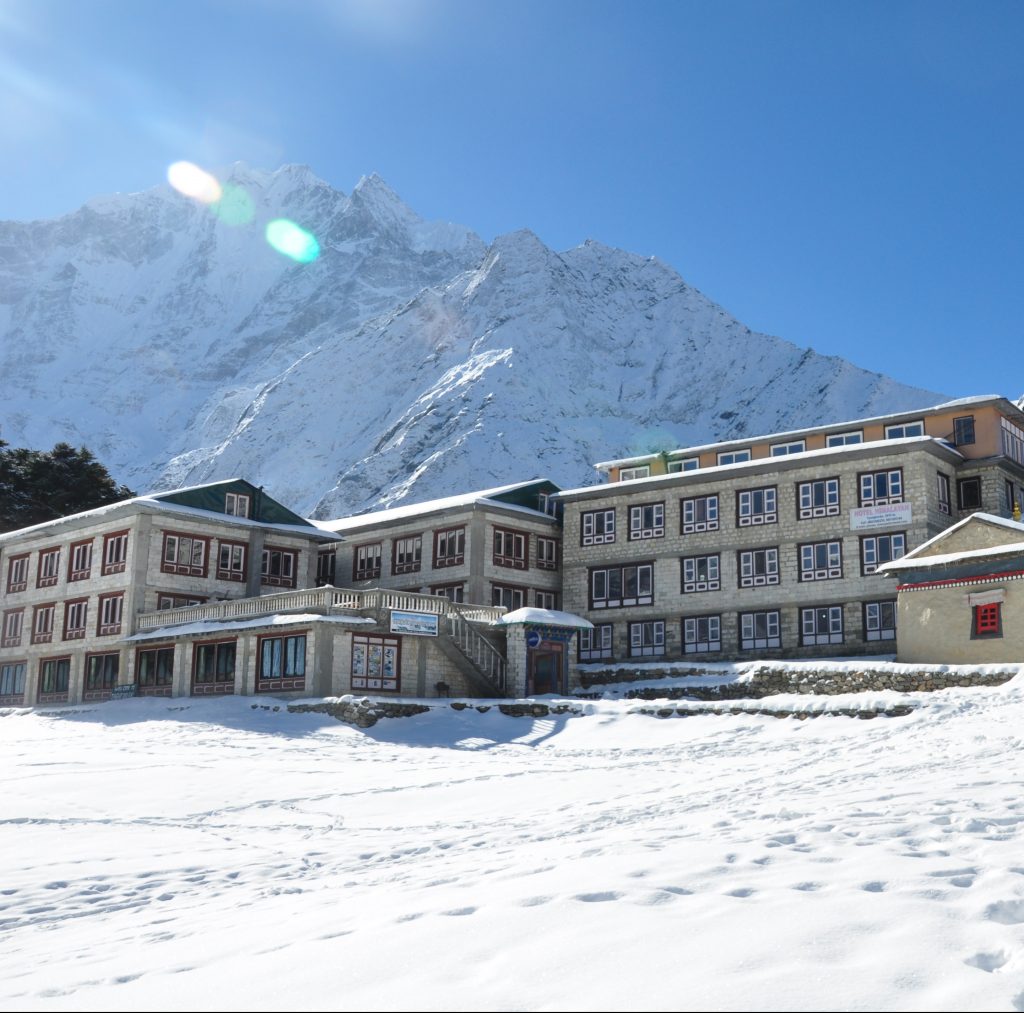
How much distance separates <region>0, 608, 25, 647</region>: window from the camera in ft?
183

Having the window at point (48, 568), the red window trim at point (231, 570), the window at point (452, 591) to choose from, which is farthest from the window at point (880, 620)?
the window at point (48, 568)

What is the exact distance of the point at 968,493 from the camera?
1820 inches

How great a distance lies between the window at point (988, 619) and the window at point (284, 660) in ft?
71.9

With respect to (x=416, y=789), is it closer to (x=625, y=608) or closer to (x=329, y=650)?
(x=329, y=650)

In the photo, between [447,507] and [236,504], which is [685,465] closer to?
[447,507]

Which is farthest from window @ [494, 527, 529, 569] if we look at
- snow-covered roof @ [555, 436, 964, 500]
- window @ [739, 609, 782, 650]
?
window @ [739, 609, 782, 650]

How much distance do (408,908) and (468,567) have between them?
140 feet

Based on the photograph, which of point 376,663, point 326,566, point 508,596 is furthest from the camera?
point 326,566

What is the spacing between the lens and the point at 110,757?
27.0 m

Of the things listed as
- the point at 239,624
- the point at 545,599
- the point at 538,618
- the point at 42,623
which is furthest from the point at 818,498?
the point at 42,623

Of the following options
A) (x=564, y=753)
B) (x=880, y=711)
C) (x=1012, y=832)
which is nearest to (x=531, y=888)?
(x=1012, y=832)

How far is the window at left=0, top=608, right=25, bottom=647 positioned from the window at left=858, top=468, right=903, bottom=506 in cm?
3980

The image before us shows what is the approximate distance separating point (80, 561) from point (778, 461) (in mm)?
31706

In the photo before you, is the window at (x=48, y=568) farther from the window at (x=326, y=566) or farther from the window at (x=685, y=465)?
the window at (x=685, y=465)
